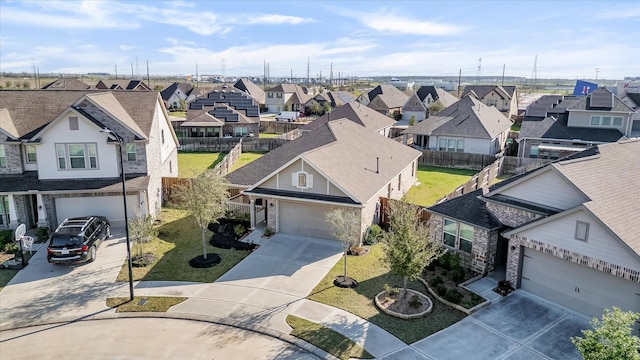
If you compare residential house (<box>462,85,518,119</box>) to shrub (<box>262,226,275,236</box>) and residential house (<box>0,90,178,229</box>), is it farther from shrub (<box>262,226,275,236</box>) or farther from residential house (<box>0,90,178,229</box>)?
residential house (<box>0,90,178,229</box>)

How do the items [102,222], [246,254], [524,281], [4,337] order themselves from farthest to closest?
[102,222] < [246,254] < [524,281] < [4,337]

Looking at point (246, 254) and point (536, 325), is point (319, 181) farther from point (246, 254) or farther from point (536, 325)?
point (536, 325)

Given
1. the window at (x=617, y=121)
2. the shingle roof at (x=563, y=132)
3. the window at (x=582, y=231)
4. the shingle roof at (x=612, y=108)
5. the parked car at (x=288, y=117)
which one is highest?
the shingle roof at (x=612, y=108)

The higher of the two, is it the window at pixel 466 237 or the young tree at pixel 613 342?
the young tree at pixel 613 342

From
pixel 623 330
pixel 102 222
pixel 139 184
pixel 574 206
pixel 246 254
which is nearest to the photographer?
pixel 623 330

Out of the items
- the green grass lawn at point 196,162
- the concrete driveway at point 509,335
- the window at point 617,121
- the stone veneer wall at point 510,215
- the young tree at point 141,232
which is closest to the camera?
the concrete driveway at point 509,335

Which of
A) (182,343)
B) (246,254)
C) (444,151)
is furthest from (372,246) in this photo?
(444,151)

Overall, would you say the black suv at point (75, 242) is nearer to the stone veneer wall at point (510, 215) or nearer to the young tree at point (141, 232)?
the young tree at point (141, 232)

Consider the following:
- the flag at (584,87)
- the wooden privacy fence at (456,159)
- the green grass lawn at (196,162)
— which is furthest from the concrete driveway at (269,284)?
the flag at (584,87)
